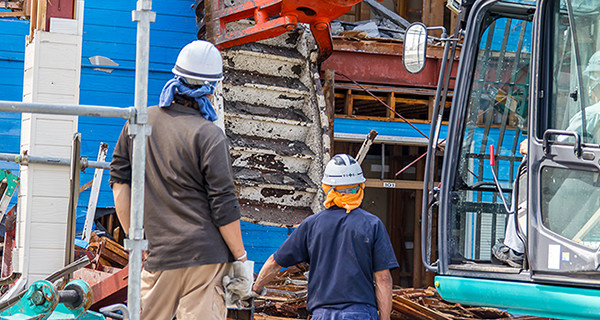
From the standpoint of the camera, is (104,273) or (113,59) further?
(113,59)

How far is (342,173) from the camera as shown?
4.61 metres

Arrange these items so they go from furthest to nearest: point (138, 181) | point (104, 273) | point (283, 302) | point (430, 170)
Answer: point (283, 302), point (104, 273), point (430, 170), point (138, 181)

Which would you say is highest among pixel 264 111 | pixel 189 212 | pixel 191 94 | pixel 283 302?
pixel 264 111

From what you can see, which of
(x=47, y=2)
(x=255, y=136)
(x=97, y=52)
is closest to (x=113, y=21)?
(x=97, y=52)

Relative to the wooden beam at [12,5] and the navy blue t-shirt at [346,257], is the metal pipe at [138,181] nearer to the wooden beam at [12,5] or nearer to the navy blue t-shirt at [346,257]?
the navy blue t-shirt at [346,257]

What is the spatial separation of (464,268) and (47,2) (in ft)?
11.3

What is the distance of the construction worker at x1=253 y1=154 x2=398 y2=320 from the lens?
4.41 meters

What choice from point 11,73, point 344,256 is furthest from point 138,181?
point 11,73

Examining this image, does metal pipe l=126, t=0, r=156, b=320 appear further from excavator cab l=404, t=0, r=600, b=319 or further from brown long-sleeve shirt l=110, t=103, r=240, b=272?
excavator cab l=404, t=0, r=600, b=319

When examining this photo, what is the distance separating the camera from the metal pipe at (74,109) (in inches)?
139

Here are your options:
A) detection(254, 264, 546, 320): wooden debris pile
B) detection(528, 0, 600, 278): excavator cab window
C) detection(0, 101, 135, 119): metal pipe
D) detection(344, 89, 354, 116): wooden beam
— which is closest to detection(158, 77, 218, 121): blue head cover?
detection(0, 101, 135, 119): metal pipe

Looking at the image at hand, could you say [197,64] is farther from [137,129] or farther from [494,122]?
[494,122]

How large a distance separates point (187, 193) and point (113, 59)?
22.1ft

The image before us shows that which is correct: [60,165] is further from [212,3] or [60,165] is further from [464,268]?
[212,3]
